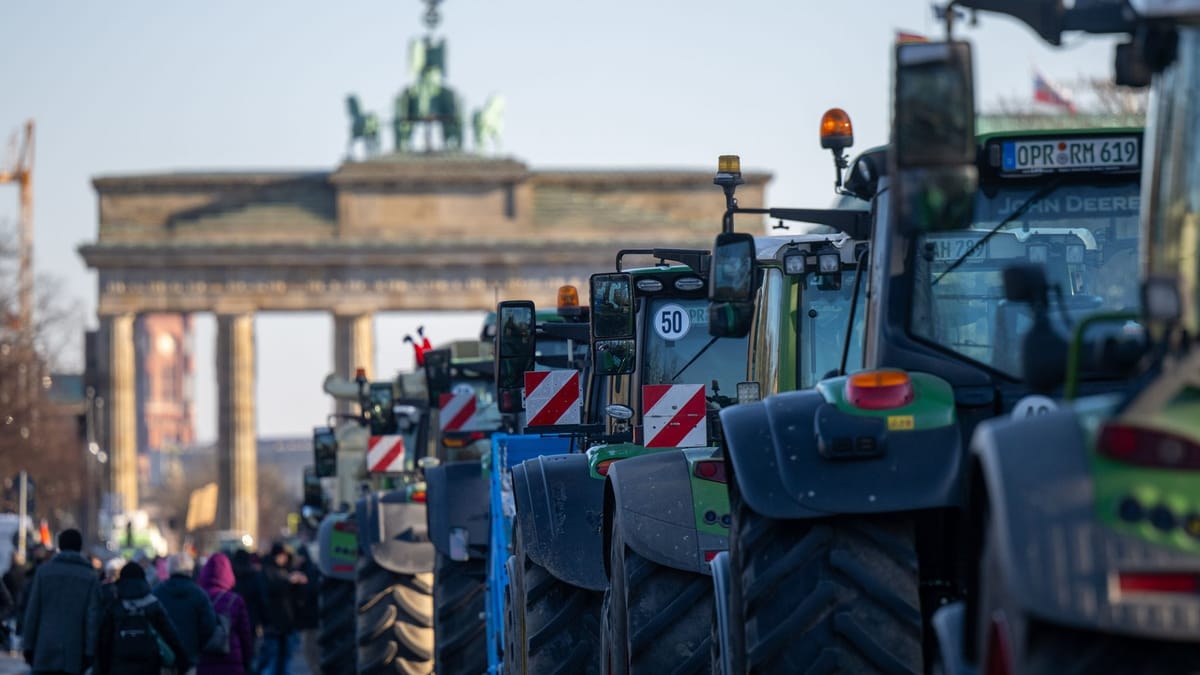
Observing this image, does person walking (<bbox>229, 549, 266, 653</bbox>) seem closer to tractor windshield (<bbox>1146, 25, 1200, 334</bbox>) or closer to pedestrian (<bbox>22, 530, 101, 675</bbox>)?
pedestrian (<bbox>22, 530, 101, 675</bbox>)

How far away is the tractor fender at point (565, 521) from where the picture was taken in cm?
1112

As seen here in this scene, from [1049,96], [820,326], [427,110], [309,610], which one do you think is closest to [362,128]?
[427,110]

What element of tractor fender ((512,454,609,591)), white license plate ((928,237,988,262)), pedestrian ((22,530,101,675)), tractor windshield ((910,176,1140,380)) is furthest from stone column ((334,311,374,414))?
white license plate ((928,237,988,262))

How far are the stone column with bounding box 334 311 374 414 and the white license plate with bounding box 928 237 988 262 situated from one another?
80117 mm

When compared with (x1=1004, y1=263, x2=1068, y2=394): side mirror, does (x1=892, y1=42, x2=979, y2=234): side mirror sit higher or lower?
higher

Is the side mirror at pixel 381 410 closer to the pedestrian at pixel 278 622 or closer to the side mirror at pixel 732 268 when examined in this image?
the pedestrian at pixel 278 622

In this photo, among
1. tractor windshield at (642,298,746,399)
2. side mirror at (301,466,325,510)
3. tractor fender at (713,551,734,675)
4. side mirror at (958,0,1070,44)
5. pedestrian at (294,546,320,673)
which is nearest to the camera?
side mirror at (958,0,1070,44)

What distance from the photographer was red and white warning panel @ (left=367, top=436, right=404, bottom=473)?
2406 centimetres

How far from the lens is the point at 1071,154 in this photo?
8.73 m

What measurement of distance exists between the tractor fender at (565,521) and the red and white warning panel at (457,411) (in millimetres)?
7461

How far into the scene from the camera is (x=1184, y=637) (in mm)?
5098

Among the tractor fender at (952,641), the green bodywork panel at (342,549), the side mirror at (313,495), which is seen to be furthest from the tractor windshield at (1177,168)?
the side mirror at (313,495)

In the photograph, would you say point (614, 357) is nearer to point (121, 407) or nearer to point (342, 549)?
point (342, 549)

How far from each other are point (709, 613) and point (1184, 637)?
4.05 metres
